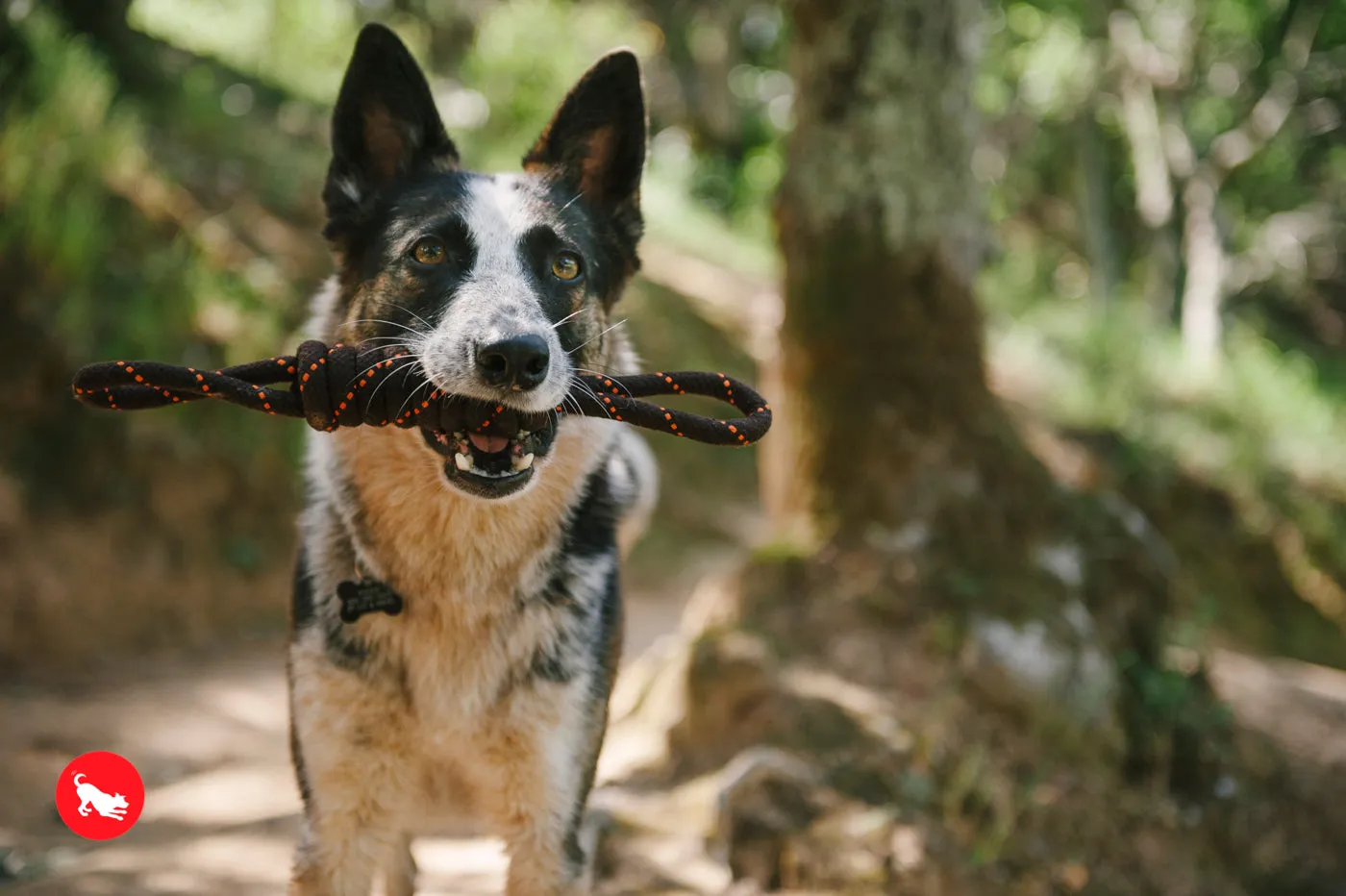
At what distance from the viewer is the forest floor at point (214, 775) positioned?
3379 mm

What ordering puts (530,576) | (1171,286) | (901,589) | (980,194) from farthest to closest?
(1171,286), (980,194), (901,589), (530,576)

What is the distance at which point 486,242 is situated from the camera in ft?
7.94

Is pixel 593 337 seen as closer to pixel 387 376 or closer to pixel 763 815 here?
pixel 387 376

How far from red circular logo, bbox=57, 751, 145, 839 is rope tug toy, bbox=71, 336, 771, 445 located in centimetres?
212

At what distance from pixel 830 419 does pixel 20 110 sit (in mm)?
5695

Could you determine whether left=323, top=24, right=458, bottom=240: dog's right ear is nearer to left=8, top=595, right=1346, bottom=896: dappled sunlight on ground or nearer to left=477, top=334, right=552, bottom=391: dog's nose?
left=477, top=334, right=552, bottom=391: dog's nose

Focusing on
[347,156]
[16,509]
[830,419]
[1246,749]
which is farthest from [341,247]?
[1246,749]

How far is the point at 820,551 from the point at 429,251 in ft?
8.67

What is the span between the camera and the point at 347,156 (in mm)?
2662

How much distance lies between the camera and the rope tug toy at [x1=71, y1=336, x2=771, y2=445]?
2.08 m

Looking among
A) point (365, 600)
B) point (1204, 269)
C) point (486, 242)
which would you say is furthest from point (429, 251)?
point (1204, 269)

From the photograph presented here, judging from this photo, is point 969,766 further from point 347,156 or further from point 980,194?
point 347,156

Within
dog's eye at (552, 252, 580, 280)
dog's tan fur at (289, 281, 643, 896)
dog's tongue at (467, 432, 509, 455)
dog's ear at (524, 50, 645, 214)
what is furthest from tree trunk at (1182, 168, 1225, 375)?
dog's tongue at (467, 432, 509, 455)

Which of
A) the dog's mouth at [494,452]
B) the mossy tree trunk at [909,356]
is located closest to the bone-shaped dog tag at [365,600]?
the dog's mouth at [494,452]
